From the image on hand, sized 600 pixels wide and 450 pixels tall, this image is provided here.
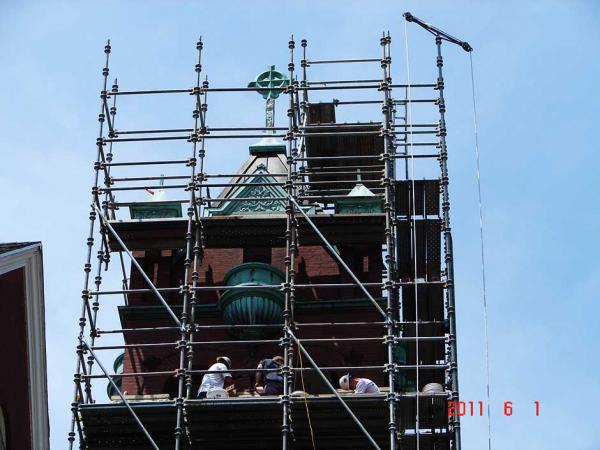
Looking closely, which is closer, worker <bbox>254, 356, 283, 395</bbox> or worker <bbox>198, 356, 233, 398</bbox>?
worker <bbox>198, 356, 233, 398</bbox>

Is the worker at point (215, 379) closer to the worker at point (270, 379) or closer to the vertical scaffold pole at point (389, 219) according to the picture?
the worker at point (270, 379)

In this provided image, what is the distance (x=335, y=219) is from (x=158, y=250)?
5.02m

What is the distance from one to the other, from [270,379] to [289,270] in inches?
101

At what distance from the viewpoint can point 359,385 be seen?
34156mm

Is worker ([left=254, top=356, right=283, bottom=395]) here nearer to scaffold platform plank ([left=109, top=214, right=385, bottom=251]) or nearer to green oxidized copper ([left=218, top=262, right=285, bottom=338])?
green oxidized copper ([left=218, top=262, right=285, bottom=338])

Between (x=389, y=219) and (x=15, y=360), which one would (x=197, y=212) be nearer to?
(x=389, y=219)

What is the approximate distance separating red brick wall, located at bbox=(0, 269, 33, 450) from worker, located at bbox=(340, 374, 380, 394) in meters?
7.59

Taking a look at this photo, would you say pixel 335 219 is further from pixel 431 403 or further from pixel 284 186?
pixel 431 403

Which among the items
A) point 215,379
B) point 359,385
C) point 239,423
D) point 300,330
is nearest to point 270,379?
point 215,379

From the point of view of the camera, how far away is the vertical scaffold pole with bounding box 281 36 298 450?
33.2m

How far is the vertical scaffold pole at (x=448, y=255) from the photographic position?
34.8 meters

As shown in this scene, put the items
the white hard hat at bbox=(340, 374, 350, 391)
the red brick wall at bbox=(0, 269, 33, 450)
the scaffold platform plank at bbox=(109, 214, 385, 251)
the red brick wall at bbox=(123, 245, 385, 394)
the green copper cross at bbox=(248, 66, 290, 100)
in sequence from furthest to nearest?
the green copper cross at bbox=(248, 66, 290, 100)
the red brick wall at bbox=(123, 245, 385, 394)
the scaffold platform plank at bbox=(109, 214, 385, 251)
the white hard hat at bbox=(340, 374, 350, 391)
the red brick wall at bbox=(0, 269, 33, 450)

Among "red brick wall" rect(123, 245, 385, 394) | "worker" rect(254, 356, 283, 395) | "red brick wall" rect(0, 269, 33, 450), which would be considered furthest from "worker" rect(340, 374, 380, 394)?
"red brick wall" rect(0, 269, 33, 450)

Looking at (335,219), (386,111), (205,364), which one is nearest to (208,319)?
(205,364)
